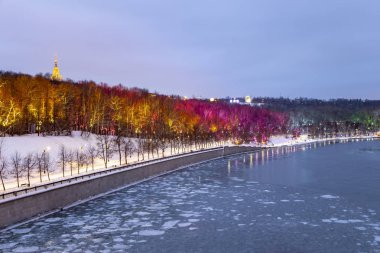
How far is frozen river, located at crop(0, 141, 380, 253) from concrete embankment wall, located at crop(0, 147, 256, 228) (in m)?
0.83

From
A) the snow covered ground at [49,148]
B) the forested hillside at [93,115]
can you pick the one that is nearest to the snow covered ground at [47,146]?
the snow covered ground at [49,148]

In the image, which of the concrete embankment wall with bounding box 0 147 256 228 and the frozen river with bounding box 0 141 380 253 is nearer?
the frozen river with bounding box 0 141 380 253

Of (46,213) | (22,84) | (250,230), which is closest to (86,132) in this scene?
(22,84)

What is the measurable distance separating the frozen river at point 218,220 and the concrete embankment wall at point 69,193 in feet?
2.72

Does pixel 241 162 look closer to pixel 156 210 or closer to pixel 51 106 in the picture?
pixel 51 106

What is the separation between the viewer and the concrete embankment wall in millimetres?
24934

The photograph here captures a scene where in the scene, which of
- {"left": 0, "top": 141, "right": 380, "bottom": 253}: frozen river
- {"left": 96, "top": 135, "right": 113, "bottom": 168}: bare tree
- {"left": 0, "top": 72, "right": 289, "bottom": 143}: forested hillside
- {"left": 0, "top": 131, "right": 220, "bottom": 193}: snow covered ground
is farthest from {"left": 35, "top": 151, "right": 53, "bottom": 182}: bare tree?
{"left": 0, "top": 72, "right": 289, "bottom": 143}: forested hillside

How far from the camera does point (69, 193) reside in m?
30.9

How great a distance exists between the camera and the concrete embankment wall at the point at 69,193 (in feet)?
81.8

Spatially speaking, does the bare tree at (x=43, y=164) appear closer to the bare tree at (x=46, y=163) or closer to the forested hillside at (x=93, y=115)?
the bare tree at (x=46, y=163)

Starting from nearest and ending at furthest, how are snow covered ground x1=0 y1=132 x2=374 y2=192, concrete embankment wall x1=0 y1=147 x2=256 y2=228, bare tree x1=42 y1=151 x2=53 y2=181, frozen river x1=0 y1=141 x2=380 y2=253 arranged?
frozen river x1=0 y1=141 x2=380 y2=253
concrete embankment wall x1=0 y1=147 x2=256 y2=228
bare tree x1=42 y1=151 x2=53 y2=181
snow covered ground x1=0 y1=132 x2=374 y2=192

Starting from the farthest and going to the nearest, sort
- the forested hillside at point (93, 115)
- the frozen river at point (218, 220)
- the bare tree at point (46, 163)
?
the forested hillside at point (93, 115)
the bare tree at point (46, 163)
the frozen river at point (218, 220)

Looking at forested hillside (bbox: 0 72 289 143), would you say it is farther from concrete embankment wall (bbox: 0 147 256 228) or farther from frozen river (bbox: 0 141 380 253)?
frozen river (bbox: 0 141 380 253)

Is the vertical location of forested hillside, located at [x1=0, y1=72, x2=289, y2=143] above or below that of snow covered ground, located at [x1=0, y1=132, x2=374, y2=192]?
above
